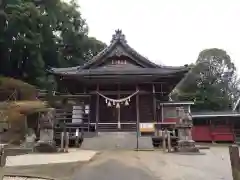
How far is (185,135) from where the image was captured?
15.6 metres

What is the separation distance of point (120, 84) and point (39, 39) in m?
14.3

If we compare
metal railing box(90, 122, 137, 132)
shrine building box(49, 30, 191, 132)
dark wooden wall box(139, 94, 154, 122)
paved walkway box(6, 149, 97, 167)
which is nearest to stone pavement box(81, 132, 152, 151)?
metal railing box(90, 122, 137, 132)

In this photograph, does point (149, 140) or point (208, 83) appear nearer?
point (149, 140)

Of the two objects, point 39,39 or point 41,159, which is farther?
point 39,39

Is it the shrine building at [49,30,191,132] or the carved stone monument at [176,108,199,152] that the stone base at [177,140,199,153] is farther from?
the shrine building at [49,30,191,132]

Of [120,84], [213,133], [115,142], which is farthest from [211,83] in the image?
[115,142]

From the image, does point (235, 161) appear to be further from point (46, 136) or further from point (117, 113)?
Answer: point (117, 113)

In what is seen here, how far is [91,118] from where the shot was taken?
21344 mm

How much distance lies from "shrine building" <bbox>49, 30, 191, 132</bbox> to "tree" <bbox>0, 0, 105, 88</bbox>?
34.2 feet

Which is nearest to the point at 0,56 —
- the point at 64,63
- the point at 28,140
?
the point at 64,63

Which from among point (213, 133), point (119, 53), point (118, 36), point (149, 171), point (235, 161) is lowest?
point (149, 171)

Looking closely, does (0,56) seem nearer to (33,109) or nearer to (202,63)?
(33,109)

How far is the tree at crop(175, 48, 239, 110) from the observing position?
4472 centimetres

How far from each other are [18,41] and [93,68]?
13.0 m
